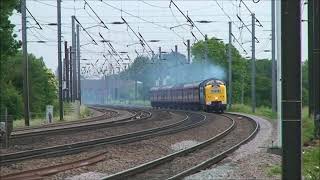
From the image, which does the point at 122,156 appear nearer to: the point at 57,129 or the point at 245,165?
the point at 245,165

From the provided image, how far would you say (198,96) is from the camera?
5847cm

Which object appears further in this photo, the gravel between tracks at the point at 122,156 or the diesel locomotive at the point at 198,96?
the diesel locomotive at the point at 198,96

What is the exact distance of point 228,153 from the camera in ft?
62.5

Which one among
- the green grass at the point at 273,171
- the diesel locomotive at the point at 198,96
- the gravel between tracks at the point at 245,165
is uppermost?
the diesel locomotive at the point at 198,96

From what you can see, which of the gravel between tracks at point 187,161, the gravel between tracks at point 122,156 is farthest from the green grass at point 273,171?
the gravel between tracks at point 122,156

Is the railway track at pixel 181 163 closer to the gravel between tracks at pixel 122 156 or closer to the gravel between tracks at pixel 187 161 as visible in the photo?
the gravel between tracks at pixel 187 161

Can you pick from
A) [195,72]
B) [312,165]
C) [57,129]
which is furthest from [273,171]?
[195,72]

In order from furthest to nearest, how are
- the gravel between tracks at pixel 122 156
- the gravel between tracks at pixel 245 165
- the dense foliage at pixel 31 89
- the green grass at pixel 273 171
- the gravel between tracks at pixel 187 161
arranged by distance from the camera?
the dense foliage at pixel 31 89 < the gravel between tracks at pixel 122 156 < the gravel between tracks at pixel 187 161 < the green grass at pixel 273 171 < the gravel between tracks at pixel 245 165

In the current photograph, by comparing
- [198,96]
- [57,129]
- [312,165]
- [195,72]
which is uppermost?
[195,72]

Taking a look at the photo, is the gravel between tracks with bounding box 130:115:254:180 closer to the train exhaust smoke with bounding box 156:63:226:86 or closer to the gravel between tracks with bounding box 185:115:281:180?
the gravel between tracks with bounding box 185:115:281:180

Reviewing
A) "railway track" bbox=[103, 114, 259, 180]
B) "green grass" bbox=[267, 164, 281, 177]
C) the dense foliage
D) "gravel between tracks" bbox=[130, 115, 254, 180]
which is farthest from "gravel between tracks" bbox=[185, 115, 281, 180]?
the dense foliage

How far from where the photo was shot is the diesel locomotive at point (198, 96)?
54812mm

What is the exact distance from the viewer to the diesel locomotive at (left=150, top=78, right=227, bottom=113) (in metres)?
54.8

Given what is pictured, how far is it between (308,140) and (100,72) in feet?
316
